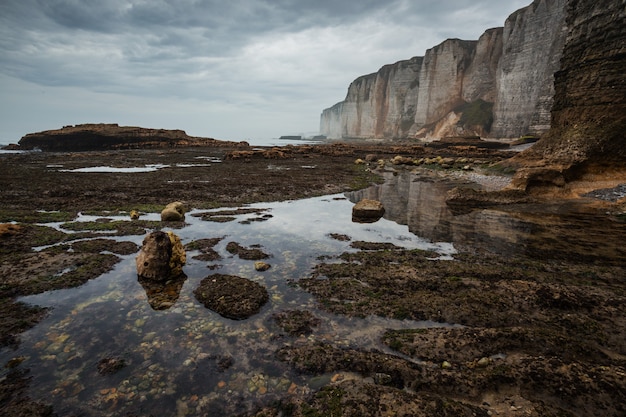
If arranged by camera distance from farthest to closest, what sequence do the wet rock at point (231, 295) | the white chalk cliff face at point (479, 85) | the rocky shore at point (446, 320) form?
1. the white chalk cliff face at point (479, 85)
2. the wet rock at point (231, 295)
3. the rocky shore at point (446, 320)

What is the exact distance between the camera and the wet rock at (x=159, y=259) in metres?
7.33

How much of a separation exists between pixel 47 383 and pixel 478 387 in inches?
227

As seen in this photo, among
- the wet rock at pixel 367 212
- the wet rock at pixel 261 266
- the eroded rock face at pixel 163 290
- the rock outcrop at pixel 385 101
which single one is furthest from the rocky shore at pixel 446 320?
the rock outcrop at pixel 385 101

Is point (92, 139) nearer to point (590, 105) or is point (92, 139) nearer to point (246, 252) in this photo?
point (246, 252)

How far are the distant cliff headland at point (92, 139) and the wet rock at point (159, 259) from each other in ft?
218

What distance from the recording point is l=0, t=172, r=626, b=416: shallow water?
160 inches

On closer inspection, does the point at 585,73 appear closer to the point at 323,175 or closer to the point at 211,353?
the point at 323,175

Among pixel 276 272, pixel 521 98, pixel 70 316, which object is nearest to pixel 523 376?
pixel 276 272

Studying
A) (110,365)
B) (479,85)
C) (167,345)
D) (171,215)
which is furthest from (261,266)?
(479,85)

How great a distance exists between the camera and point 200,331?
17.7 feet

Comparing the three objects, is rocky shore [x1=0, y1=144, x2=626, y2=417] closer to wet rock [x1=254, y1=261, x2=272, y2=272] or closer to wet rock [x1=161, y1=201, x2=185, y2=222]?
wet rock [x1=161, y1=201, x2=185, y2=222]

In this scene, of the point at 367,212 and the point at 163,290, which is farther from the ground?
the point at 367,212

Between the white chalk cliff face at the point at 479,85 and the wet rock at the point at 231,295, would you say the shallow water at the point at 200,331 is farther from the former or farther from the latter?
the white chalk cliff face at the point at 479,85

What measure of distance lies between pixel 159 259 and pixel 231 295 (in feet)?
7.49
